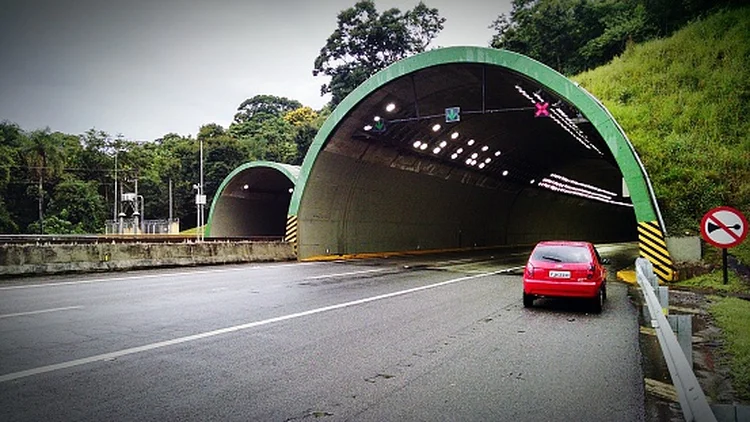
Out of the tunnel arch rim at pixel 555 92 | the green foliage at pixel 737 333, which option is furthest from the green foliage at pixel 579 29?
the green foliage at pixel 737 333

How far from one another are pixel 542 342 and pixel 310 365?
357 cm

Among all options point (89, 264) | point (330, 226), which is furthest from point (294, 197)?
point (89, 264)

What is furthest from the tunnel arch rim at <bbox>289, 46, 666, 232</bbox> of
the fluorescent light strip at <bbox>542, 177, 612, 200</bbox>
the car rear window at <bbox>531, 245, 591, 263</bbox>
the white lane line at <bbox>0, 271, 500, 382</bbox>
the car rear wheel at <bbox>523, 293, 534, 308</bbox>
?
the fluorescent light strip at <bbox>542, 177, 612, 200</bbox>

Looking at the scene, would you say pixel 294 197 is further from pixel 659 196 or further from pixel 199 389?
pixel 199 389

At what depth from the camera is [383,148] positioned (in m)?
26.6

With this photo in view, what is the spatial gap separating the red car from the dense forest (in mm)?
8639

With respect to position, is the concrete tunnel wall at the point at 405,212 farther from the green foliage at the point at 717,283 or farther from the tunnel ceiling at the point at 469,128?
the green foliage at the point at 717,283

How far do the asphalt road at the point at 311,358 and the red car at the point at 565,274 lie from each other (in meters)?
0.43

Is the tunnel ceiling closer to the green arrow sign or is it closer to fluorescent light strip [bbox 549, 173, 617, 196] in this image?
the green arrow sign

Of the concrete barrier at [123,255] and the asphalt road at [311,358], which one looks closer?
the asphalt road at [311,358]

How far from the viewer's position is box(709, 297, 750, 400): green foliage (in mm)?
5281

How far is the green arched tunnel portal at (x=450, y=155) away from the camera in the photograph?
18016 millimetres

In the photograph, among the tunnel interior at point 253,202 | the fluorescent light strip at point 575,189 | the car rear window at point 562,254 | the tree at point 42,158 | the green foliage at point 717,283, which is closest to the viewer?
the car rear window at point 562,254

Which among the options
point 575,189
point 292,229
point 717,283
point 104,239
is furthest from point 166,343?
point 575,189
